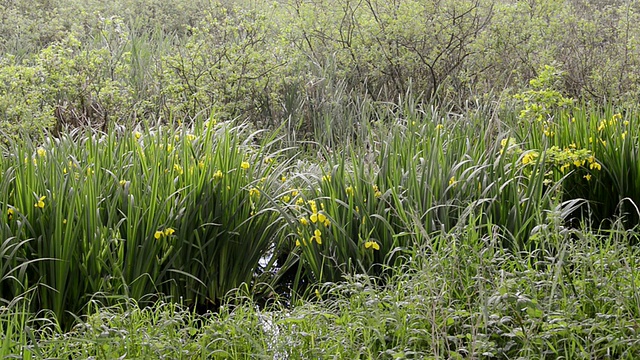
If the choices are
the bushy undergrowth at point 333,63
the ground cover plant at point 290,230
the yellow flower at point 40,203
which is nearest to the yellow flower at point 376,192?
the ground cover plant at point 290,230

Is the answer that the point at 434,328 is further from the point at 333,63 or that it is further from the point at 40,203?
the point at 333,63

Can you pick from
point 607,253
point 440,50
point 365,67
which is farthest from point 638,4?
point 607,253

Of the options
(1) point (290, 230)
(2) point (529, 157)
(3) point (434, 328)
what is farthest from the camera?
(1) point (290, 230)

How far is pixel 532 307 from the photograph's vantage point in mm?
2803

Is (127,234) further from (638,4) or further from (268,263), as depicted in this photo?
(638,4)

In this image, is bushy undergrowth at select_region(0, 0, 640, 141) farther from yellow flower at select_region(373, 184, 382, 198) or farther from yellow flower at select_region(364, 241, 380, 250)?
yellow flower at select_region(364, 241, 380, 250)

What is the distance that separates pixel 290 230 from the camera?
14.8 ft

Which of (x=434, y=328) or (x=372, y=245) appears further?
(x=372, y=245)

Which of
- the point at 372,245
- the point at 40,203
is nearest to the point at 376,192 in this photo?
the point at 372,245

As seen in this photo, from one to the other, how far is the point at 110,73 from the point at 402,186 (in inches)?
168

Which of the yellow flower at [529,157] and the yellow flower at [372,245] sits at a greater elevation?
the yellow flower at [529,157]

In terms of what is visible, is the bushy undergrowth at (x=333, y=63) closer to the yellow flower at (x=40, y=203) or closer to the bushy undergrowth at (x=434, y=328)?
the yellow flower at (x=40, y=203)

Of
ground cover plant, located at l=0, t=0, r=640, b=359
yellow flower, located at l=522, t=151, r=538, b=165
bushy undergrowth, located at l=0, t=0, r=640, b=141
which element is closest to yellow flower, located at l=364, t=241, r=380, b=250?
ground cover plant, located at l=0, t=0, r=640, b=359

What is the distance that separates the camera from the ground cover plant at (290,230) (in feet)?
9.71
